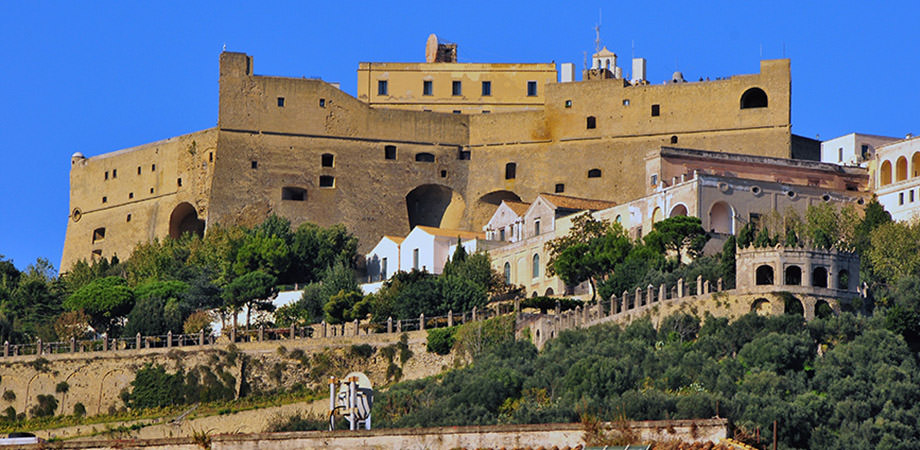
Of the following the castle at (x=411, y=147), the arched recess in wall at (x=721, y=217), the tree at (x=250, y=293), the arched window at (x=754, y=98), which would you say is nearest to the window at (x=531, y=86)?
the castle at (x=411, y=147)

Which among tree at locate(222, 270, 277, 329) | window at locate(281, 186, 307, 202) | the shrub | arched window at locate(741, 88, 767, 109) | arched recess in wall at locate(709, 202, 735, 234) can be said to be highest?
arched window at locate(741, 88, 767, 109)

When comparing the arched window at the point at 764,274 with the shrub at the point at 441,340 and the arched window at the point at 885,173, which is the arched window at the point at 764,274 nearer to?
the shrub at the point at 441,340

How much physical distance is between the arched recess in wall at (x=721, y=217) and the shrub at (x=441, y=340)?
10035 millimetres

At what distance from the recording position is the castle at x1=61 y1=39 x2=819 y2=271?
75.6 meters

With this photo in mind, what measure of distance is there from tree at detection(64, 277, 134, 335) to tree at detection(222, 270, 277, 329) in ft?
10.8

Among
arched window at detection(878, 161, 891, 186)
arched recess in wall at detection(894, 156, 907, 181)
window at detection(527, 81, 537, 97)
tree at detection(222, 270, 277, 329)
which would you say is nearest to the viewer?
tree at detection(222, 270, 277, 329)

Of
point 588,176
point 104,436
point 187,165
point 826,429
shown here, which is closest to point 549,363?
point 826,429

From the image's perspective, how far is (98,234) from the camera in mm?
83688

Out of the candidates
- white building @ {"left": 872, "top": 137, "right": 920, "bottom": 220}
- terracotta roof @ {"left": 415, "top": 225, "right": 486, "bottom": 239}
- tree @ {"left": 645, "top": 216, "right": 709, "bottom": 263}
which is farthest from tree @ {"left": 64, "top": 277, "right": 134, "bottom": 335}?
white building @ {"left": 872, "top": 137, "right": 920, "bottom": 220}

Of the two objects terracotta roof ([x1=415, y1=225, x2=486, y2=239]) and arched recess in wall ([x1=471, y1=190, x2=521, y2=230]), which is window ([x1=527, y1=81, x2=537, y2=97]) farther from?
terracotta roof ([x1=415, y1=225, x2=486, y2=239])

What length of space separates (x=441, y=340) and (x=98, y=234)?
1208 inches

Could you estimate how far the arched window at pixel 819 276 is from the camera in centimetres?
5162

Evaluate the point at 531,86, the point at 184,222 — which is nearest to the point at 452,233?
the point at 531,86

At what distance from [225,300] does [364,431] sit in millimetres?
33914
